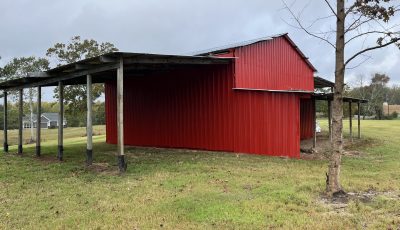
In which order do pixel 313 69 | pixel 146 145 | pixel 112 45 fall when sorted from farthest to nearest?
pixel 112 45, pixel 313 69, pixel 146 145

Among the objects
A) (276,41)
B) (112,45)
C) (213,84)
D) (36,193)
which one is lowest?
(36,193)

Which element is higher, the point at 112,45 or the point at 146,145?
the point at 112,45

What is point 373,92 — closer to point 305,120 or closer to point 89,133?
point 305,120

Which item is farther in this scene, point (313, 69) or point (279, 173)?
point (313, 69)

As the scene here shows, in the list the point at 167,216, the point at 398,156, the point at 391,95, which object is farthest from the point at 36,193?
the point at 391,95

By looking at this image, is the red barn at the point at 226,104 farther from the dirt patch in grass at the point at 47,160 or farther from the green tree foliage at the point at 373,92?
the green tree foliage at the point at 373,92

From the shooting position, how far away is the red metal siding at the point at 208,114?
587 inches

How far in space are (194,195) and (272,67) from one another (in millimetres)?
12286

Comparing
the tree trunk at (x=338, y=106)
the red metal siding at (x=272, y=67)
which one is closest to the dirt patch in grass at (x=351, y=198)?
the tree trunk at (x=338, y=106)

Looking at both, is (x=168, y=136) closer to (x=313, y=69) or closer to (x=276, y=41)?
(x=276, y=41)

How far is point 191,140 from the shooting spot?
17.3 metres

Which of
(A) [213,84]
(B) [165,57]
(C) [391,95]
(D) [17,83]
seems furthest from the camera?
(C) [391,95]

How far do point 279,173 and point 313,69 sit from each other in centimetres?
1506

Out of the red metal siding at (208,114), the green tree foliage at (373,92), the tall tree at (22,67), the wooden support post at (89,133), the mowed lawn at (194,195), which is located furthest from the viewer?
the green tree foliage at (373,92)
